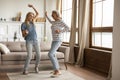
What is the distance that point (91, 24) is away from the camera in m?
6.57

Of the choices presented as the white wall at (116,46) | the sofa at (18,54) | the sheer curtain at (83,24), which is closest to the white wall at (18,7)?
the sheer curtain at (83,24)

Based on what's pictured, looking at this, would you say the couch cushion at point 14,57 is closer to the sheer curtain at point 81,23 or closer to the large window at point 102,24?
the sheer curtain at point 81,23

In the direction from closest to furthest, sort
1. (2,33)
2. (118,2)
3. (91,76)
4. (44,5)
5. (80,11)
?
(118,2) < (91,76) < (80,11) < (2,33) < (44,5)

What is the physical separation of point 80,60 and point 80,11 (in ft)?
4.87

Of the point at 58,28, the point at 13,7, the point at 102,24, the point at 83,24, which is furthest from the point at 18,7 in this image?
the point at 58,28

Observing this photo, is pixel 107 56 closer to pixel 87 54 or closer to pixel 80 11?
pixel 87 54

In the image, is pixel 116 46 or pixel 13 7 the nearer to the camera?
pixel 116 46

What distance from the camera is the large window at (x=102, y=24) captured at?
18.8 ft

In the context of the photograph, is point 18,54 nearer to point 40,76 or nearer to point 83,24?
point 40,76

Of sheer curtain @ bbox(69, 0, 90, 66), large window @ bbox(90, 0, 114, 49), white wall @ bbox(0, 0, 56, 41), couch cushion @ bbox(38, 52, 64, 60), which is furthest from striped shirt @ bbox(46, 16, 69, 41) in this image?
white wall @ bbox(0, 0, 56, 41)

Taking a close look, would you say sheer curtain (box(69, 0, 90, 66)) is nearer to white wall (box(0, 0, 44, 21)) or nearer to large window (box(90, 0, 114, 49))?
large window (box(90, 0, 114, 49))

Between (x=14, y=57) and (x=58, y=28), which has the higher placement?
(x=58, y=28)

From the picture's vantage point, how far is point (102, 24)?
20.1 ft

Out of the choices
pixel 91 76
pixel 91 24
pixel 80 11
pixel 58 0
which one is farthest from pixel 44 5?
pixel 91 76
